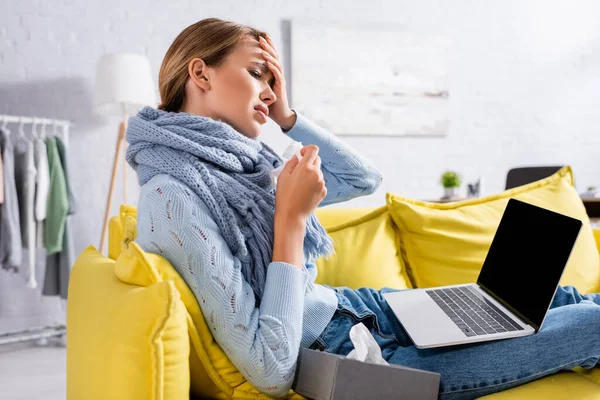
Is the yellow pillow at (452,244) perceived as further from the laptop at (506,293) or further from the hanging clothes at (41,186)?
the hanging clothes at (41,186)

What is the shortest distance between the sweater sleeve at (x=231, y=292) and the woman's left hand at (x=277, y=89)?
0.42 meters

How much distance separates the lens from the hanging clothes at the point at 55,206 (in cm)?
289

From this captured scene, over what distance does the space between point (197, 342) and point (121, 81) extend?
2.31 meters

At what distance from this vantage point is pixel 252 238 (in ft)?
3.62

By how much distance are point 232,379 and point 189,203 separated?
33 cm

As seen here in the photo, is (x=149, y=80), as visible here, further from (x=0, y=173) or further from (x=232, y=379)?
(x=232, y=379)

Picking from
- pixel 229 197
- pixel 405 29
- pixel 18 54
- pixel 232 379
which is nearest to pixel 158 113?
pixel 229 197

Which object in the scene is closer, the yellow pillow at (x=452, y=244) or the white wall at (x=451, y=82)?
the yellow pillow at (x=452, y=244)

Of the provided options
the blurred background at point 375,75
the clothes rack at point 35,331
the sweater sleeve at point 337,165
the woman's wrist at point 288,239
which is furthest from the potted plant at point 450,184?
the woman's wrist at point 288,239

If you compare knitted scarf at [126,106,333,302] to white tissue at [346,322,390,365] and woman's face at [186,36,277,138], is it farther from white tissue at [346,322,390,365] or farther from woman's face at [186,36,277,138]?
white tissue at [346,322,390,365]

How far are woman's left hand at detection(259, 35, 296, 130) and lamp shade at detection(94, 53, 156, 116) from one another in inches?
70.0

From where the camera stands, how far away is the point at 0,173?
2.66m

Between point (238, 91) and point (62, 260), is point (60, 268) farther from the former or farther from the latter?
point (238, 91)

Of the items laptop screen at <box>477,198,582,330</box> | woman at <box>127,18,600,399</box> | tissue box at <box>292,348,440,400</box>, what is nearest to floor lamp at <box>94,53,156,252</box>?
woman at <box>127,18,600,399</box>
